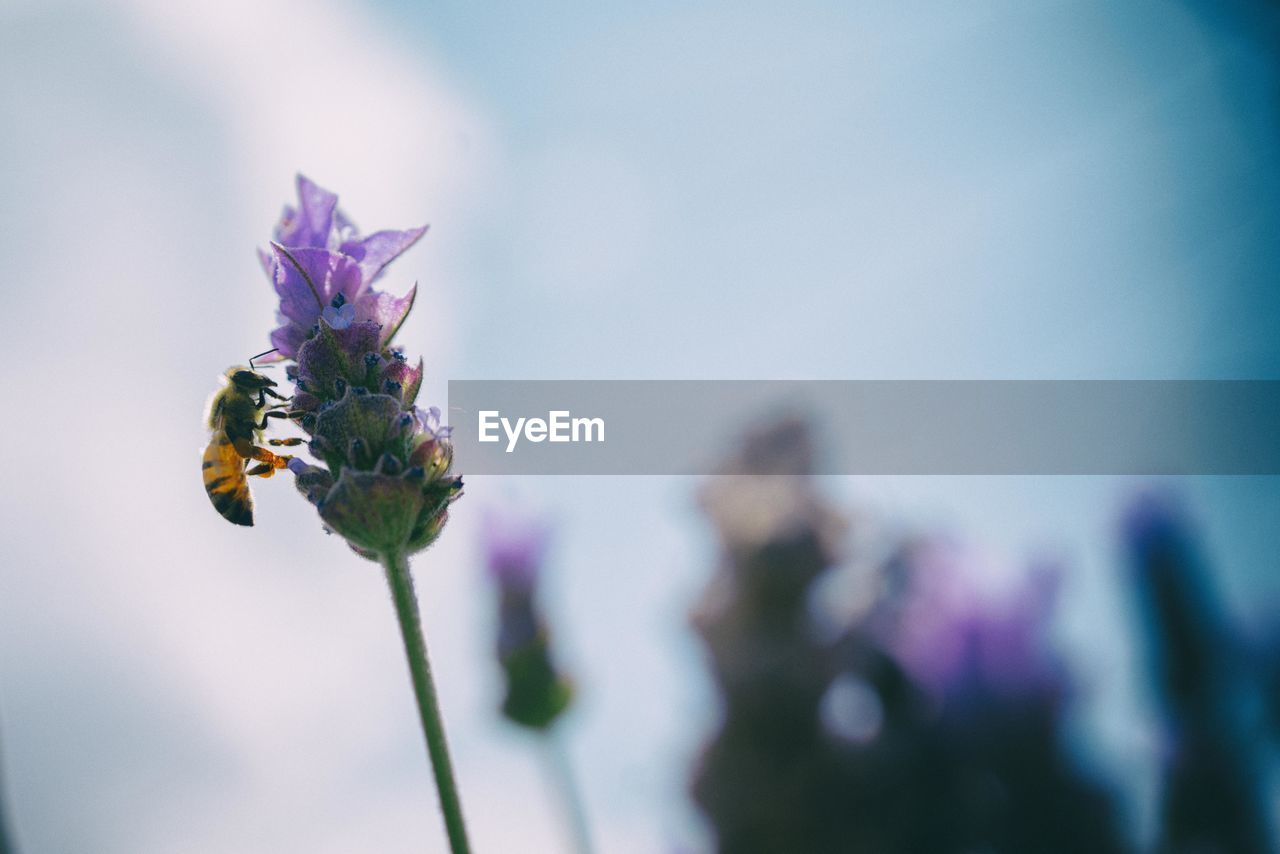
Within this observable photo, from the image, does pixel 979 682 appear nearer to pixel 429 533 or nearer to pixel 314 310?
pixel 429 533

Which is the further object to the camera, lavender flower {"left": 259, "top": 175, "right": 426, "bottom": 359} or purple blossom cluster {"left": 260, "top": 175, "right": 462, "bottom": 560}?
lavender flower {"left": 259, "top": 175, "right": 426, "bottom": 359}

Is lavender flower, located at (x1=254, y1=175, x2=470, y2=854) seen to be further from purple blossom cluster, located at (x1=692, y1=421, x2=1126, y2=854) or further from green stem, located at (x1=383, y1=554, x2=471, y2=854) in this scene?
purple blossom cluster, located at (x1=692, y1=421, x2=1126, y2=854)

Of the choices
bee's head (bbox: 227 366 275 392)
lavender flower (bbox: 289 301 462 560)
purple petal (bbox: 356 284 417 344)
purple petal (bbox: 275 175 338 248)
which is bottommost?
lavender flower (bbox: 289 301 462 560)

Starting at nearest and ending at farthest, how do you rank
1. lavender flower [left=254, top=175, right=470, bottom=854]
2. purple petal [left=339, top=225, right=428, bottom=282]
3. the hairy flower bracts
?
lavender flower [left=254, top=175, right=470, bottom=854] < purple petal [left=339, top=225, right=428, bottom=282] < the hairy flower bracts

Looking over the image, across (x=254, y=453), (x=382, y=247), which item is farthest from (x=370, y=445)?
(x=254, y=453)

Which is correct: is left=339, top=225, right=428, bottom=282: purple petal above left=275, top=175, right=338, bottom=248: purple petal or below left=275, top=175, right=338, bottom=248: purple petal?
below

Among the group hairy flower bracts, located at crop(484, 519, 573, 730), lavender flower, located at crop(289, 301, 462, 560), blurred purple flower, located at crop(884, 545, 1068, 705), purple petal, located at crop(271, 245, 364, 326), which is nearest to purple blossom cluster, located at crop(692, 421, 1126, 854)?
blurred purple flower, located at crop(884, 545, 1068, 705)

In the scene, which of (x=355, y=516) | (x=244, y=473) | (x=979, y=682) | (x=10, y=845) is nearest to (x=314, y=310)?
(x=355, y=516)

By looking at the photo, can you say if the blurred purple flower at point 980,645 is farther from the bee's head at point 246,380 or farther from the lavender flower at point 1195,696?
the bee's head at point 246,380

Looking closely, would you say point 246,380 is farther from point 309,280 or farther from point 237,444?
point 309,280
